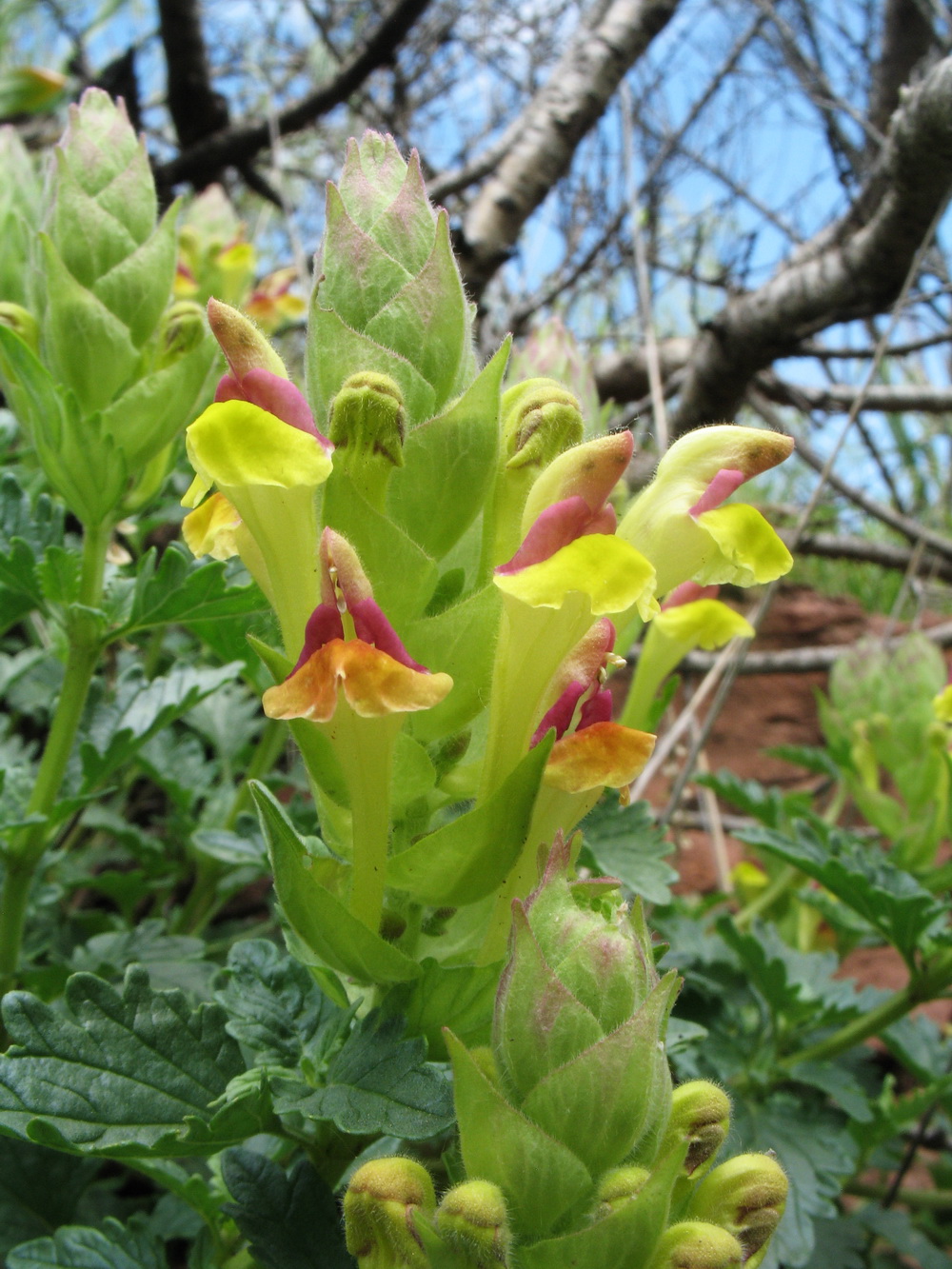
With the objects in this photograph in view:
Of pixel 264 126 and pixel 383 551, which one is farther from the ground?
pixel 264 126

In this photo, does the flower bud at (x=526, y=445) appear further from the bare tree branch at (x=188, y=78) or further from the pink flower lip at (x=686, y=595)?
the bare tree branch at (x=188, y=78)

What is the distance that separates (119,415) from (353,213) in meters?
0.39

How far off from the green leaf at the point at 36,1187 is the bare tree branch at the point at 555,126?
172 centimetres

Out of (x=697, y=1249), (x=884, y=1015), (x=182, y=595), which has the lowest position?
(x=884, y=1015)

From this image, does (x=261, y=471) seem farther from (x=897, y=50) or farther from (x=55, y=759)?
(x=897, y=50)

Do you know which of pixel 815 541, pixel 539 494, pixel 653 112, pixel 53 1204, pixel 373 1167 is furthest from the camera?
pixel 653 112

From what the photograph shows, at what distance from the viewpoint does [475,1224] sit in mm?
545

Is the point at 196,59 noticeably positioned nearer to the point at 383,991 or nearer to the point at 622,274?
the point at 622,274

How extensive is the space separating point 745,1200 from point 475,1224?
0.22 metres

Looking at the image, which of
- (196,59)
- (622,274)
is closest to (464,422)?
(196,59)

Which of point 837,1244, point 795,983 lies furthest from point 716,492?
point 837,1244

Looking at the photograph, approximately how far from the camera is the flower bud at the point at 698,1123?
66 cm

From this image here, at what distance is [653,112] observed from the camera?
3328mm

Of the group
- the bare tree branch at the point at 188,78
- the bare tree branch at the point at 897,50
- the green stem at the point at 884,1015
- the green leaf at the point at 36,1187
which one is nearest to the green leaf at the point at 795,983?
the green stem at the point at 884,1015
